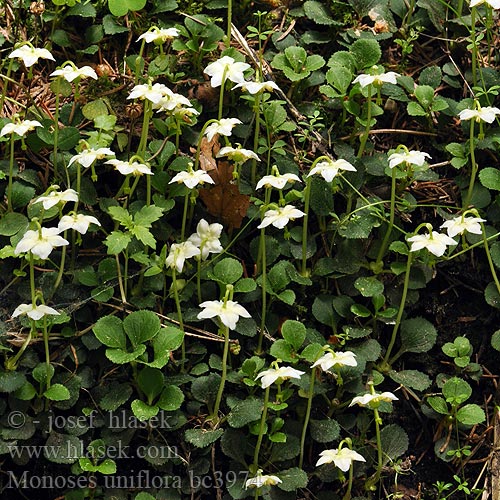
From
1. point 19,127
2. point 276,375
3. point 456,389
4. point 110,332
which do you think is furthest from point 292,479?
point 19,127

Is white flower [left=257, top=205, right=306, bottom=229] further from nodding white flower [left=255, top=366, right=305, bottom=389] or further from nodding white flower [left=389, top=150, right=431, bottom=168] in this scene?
nodding white flower [left=255, top=366, right=305, bottom=389]

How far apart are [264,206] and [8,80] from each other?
103cm

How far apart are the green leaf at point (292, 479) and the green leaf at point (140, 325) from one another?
0.60 metres

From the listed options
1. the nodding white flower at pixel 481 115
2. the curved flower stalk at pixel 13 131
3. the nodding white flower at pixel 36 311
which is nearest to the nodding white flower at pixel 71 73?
the curved flower stalk at pixel 13 131

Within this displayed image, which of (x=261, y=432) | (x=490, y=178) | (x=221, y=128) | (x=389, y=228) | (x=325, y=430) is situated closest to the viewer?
(x=261, y=432)

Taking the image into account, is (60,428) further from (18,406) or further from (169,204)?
(169,204)

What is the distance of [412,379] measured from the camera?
8.66 ft

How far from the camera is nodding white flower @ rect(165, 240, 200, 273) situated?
2.51 m

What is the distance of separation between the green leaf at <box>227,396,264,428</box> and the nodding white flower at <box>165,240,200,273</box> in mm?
470

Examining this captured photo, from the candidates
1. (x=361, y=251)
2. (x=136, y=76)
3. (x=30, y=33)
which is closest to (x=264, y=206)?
(x=361, y=251)

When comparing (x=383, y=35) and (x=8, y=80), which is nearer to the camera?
(x=8, y=80)

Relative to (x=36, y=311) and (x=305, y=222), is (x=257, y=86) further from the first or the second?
(x=36, y=311)

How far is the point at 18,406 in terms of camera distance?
246cm

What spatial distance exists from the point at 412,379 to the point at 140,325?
926 millimetres
